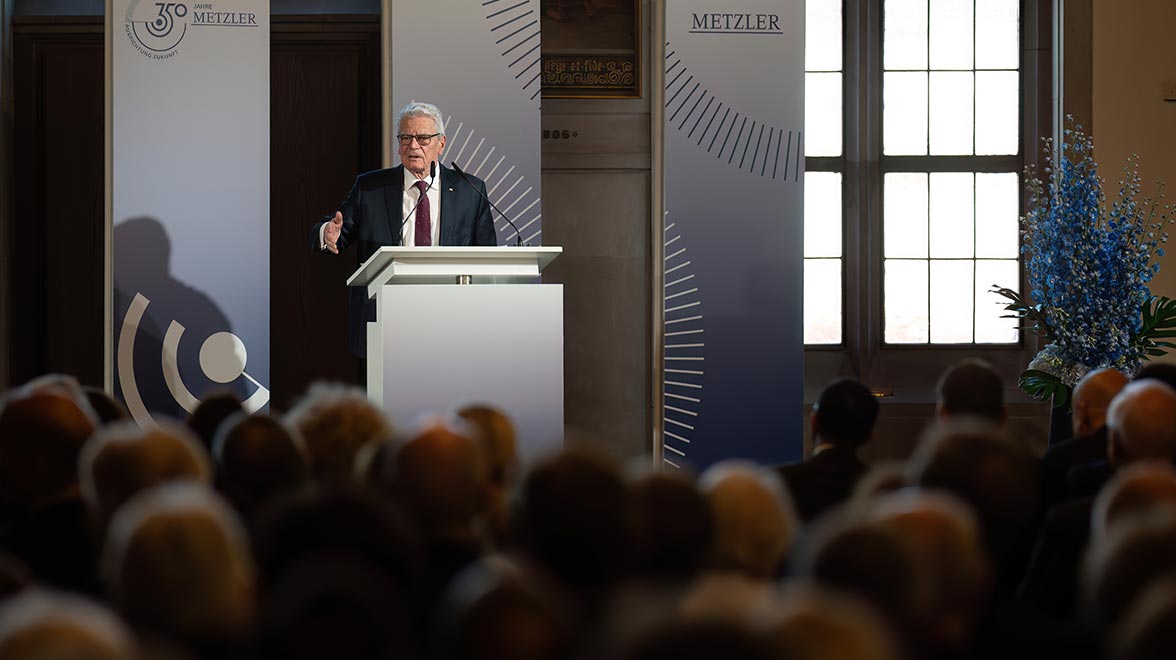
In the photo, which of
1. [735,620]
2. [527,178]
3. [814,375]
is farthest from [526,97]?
[735,620]

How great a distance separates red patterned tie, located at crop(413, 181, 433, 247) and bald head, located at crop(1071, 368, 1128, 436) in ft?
9.91

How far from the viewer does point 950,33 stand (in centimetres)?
811

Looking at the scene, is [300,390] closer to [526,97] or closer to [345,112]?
[345,112]

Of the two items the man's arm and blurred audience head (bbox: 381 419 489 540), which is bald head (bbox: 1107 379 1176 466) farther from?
the man's arm

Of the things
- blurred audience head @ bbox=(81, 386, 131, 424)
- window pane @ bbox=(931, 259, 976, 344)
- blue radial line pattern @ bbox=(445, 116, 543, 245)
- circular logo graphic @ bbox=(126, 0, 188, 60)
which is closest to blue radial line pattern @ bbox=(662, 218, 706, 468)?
blue radial line pattern @ bbox=(445, 116, 543, 245)

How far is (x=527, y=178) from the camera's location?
6836 millimetres

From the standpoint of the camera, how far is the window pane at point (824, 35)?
8.10 m

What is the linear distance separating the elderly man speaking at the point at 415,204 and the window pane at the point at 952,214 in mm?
3445

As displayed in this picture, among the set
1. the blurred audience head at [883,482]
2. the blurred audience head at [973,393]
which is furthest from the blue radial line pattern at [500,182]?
the blurred audience head at [883,482]

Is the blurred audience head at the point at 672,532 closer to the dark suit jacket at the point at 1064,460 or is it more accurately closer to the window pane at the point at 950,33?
the dark suit jacket at the point at 1064,460

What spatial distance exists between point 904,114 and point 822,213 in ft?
2.61

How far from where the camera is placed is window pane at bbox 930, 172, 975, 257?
8180 millimetres

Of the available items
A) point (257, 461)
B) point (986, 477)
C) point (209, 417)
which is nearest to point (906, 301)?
point (209, 417)

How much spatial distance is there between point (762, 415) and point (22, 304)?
4.24m
